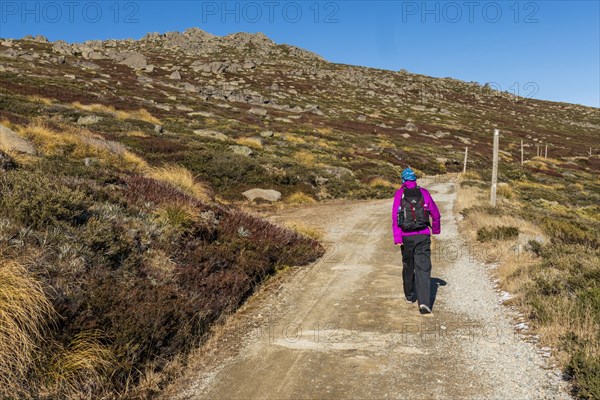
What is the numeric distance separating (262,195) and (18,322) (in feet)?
49.7

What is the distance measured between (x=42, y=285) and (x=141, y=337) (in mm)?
1202

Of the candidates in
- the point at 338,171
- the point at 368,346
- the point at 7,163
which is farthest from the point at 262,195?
the point at 368,346

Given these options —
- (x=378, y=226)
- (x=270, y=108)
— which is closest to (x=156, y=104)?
(x=270, y=108)

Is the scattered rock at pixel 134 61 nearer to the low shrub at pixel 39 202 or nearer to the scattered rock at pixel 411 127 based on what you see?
the scattered rock at pixel 411 127

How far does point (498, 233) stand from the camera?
11.3 m

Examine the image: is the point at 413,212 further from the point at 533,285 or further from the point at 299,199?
the point at 299,199

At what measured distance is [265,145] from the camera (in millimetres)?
32750

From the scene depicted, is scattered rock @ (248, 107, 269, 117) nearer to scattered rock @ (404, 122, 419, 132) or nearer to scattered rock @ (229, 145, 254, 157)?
scattered rock @ (404, 122, 419, 132)

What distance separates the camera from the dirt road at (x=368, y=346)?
14.5 feet

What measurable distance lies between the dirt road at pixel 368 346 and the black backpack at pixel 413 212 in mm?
1357

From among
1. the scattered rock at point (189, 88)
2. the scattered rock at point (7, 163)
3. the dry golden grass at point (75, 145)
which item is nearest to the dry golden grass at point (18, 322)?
the scattered rock at point (7, 163)

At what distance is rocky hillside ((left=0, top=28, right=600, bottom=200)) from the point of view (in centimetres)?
2380

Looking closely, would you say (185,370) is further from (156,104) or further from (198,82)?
(198,82)

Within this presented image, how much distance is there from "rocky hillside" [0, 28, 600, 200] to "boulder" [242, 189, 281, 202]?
673 millimetres
